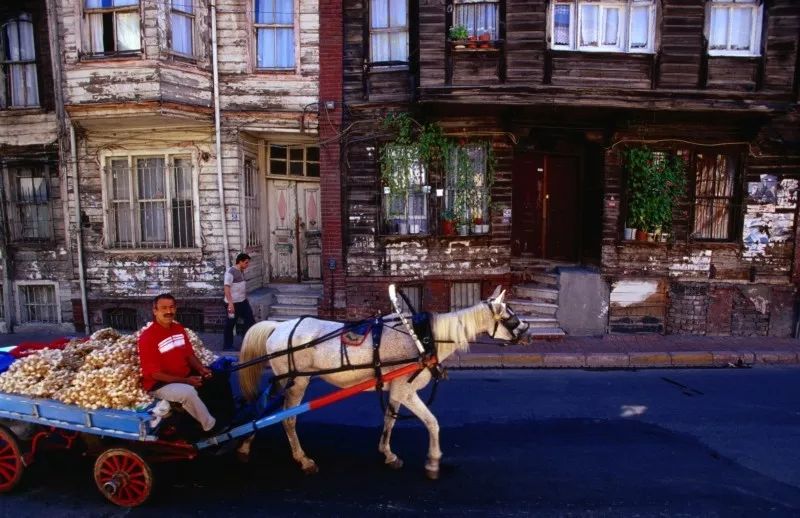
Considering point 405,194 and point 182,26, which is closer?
point 182,26

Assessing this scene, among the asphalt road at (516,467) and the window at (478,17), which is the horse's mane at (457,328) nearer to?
the asphalt road at (516,467)

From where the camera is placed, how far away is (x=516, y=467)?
495 centimetres

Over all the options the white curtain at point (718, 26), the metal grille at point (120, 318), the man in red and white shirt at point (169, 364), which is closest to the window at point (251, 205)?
the metal grille at point (120, 318)

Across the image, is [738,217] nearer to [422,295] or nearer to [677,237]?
[677,237]

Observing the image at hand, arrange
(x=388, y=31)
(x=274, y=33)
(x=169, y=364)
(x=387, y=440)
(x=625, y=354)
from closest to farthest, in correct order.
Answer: (x=169, y=364), (x=387, y=440), (x=625, y=354), (x=388, y=31), (x=274, y=33)

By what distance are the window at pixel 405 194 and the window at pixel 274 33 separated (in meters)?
3.18

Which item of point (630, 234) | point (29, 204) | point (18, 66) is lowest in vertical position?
point (630, 234)

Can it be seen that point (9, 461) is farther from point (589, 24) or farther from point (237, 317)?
point (589, 24)

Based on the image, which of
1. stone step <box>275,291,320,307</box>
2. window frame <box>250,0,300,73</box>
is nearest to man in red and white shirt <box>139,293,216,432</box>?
stone step <box>275,291,320,307</box>

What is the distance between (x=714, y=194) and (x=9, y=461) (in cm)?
1293

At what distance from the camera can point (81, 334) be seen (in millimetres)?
11047

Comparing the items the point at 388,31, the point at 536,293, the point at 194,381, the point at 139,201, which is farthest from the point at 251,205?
the point at 194,381

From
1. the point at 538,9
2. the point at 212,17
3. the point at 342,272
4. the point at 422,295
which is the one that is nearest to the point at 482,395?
the point at 422,295

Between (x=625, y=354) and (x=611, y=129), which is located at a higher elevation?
(x=611, y=129)
